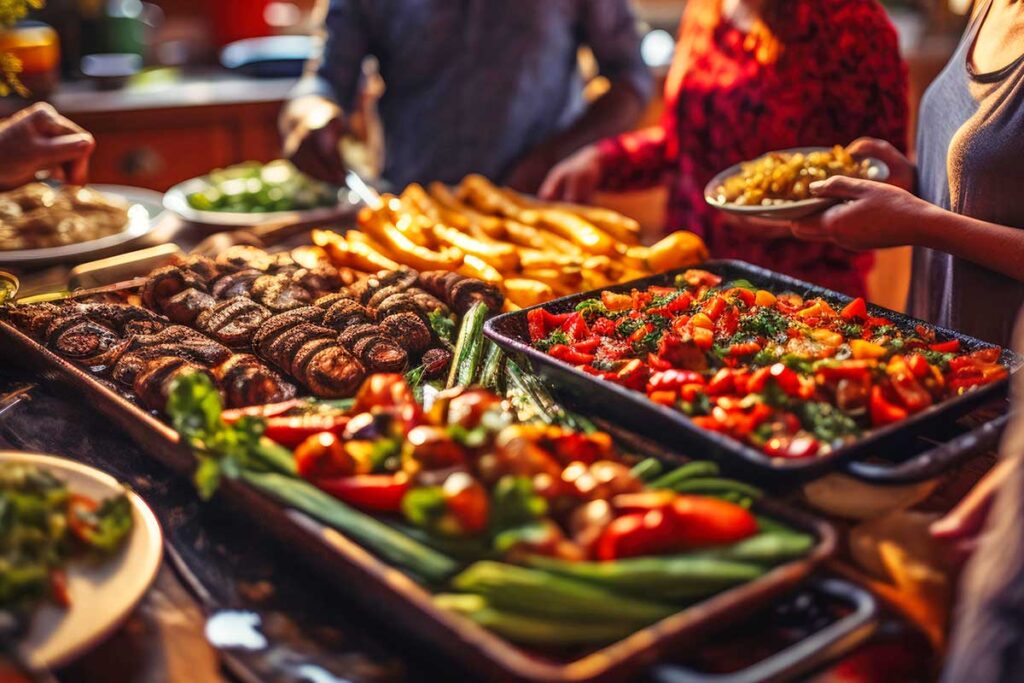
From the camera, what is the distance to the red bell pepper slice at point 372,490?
1571mm

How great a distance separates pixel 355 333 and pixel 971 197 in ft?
5.62

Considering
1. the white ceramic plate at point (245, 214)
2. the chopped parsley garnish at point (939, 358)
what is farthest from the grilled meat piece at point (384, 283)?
the chopped parsley garnish at point (939, 358)

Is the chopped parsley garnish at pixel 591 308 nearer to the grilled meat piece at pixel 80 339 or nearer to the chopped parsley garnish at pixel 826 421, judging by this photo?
the chopped parsley garnish at pixel 826 421

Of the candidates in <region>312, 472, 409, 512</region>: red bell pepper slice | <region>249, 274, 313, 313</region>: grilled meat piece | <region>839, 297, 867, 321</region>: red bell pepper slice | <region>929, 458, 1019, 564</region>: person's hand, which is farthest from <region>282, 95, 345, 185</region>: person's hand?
<region>929, 458, 1019, 564</region>: person's hand

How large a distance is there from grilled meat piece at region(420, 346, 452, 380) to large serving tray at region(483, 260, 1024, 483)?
19 cm

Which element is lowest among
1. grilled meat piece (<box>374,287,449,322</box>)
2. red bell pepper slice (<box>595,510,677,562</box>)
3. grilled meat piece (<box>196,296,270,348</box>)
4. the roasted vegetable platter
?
grilled meat piece (<box>196,296,270,348</box>)

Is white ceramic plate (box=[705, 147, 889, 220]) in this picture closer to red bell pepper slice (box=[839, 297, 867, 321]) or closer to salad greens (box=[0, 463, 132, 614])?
red bell pepper slice (box=[839, 297, 867, 321])

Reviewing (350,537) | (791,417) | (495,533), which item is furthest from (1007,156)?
(350,537)

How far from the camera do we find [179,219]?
13.1 ft

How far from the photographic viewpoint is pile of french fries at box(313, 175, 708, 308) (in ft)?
9.48

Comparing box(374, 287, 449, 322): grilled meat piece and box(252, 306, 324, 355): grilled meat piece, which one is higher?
box(374, 287, 449, 322): grilled meat piece

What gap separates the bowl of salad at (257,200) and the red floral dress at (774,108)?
4.04ft

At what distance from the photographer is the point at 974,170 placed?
2439 mm

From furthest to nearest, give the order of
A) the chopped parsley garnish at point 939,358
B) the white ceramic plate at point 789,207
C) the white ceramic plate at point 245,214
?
the white ceramic plate at point 245,214 < the white ceramic plate at point 789,207 < the chopped parsley garnish at point 939,358
